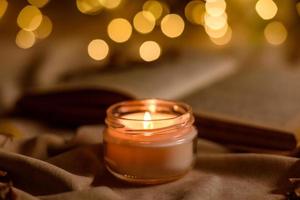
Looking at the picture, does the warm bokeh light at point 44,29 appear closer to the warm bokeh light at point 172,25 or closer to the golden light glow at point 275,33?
the warm bokeh light at point 172,25

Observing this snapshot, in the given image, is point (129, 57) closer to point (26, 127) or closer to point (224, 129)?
point (26, 127)

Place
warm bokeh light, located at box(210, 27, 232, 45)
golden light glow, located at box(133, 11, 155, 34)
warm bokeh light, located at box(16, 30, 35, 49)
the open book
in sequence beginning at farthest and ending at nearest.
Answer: warm bokeh light, located at box(210, 27, 232, 45)
golden light glow, located at box(133, 11, 155, 34)
warm bokeh light, located at box(16, 30, 35, 49)
the open book

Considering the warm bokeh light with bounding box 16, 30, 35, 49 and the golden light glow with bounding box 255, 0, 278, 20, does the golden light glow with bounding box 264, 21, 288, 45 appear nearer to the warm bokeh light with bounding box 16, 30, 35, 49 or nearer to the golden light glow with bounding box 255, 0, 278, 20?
the golden light glow with bounding box 255, 0, 278, 20

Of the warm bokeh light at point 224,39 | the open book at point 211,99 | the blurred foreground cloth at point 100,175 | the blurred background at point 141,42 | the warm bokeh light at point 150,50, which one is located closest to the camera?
the blurred foreground cloth at point 100,175

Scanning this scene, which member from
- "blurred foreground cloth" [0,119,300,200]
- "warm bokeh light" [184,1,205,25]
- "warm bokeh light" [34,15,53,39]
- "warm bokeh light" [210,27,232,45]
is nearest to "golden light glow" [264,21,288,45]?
"warm bokeh light" [210,27,232,45]

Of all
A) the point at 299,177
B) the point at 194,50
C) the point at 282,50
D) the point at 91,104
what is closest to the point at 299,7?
the point at 282,50

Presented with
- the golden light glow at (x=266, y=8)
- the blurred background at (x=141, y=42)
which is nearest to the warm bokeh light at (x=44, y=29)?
the blurred background at (x=141, y=42)

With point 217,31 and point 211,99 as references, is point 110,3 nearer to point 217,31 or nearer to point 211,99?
point 217,31
